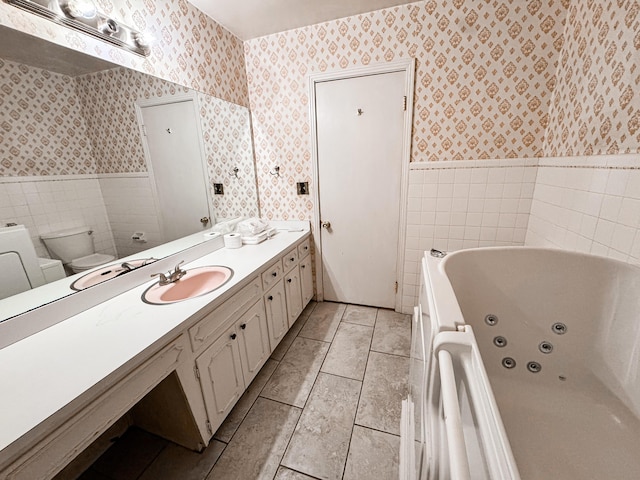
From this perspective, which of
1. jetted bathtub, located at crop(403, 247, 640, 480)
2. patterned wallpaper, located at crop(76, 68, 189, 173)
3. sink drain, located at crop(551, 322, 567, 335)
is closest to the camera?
jetted bathtub, located at crop(403, 247, 640, 480)

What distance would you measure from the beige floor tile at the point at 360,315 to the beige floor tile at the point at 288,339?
0.38m

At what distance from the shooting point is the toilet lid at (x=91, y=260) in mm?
1130

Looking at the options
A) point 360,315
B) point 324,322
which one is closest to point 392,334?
point 360,315

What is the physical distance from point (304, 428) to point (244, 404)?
15.4 inches

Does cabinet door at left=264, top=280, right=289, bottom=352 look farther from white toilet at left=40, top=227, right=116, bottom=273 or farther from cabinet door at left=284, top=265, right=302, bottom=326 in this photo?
white toilet at left=40, top=227, right=116, bottom=273

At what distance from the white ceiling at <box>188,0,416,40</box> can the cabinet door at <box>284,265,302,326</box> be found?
1.82 meters

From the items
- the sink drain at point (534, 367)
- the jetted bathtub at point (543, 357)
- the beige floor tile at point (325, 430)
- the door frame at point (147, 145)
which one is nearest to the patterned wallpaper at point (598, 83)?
the jetted bathtub at point (543, 357)

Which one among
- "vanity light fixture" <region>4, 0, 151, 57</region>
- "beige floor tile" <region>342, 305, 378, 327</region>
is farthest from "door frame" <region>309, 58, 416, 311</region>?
"vanity light fixture" <region>4, 0, 151, 57</region>

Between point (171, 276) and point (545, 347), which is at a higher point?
point (171, 276)

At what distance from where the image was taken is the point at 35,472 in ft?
2.08

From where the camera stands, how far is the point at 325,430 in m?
1.36

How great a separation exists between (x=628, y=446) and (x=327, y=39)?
8.94 ft

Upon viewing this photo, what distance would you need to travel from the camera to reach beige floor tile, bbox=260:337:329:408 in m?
1.57

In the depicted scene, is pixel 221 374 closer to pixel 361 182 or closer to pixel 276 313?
pixel 276 313
